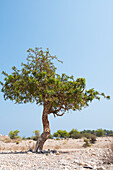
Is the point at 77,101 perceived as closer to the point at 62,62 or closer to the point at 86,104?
the point at 86,104

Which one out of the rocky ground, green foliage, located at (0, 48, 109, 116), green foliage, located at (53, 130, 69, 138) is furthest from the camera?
green foliage, located at (53, 130, 69, 138)

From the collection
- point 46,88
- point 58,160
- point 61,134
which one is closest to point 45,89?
point 46,88

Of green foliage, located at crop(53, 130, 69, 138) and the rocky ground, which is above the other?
green foliage, located at crop(53, 130, 69, 138)

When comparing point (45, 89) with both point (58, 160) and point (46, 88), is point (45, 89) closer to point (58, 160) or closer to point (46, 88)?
point (46, 88)

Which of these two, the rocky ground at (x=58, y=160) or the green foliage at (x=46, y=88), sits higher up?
the green foliage at (x=46, y=88)

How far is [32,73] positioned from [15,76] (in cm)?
155

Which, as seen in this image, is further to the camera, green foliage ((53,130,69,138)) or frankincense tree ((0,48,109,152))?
green foliage ((53,130,69,138))

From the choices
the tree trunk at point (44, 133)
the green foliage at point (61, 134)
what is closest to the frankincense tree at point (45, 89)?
the tree trunk at point (44, 133)

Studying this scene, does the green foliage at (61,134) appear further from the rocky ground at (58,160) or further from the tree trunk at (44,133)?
the rocky ground at (58,160)

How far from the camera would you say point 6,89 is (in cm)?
1430

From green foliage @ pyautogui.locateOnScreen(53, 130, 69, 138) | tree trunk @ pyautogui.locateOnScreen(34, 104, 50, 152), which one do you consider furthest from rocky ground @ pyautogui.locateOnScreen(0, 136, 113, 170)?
green foliage @ pyautogui.locateOnScreen(53, 130, 69, 138)

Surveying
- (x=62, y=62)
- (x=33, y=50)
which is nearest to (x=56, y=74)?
(x=62, y=62)

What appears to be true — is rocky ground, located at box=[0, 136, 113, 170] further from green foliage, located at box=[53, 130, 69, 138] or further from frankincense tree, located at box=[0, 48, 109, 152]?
green foliage, located at box=[53, 130, 69, 138]

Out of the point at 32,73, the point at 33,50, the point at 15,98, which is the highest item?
the point at 33,50
